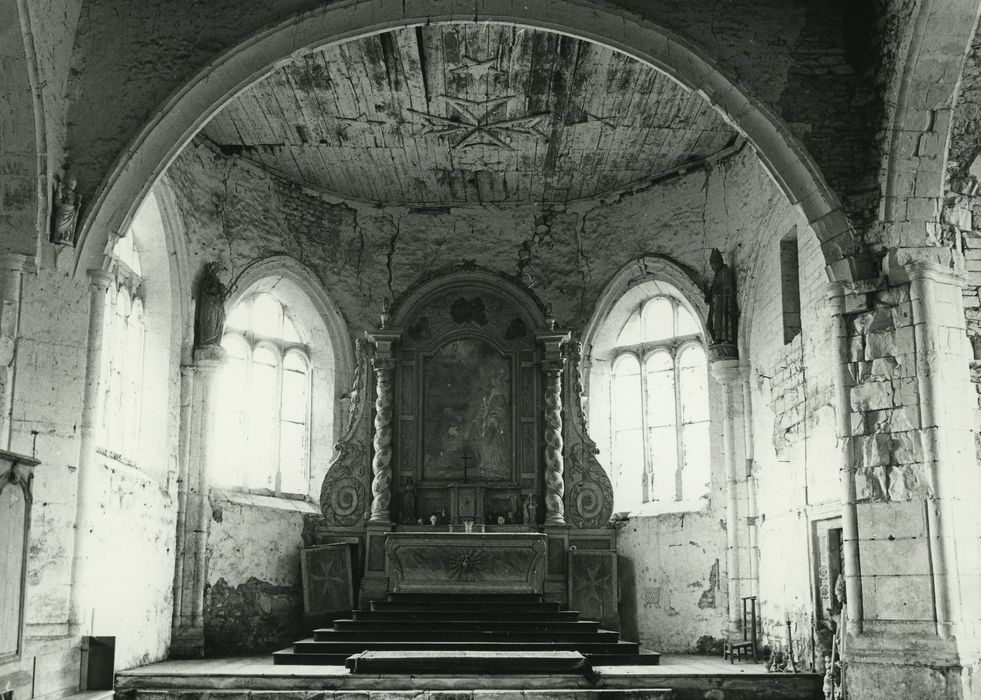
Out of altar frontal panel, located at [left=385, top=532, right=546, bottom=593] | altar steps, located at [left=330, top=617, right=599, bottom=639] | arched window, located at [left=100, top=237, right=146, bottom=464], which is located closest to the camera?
arched window, located at [left=100, top=237, right=146, bottom=464]

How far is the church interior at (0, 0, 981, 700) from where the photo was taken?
7.56 meters

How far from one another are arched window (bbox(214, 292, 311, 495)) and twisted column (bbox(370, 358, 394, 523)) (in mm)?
939

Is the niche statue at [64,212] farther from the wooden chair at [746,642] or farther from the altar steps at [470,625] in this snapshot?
the wooden chair at [746,642]

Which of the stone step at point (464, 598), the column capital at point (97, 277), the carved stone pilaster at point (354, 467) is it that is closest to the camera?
the column capital at point (97, 277)

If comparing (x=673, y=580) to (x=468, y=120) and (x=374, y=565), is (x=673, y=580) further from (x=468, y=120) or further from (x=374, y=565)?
(x=468, y=120)

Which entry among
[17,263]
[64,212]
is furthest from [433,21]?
[17,263]

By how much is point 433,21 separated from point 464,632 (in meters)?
5.28

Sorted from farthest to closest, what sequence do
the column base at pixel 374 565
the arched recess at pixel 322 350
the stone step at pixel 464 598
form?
the arched recess at pixel 322 350 < the column base at pixel 374 565 < the stone step at pixel 464 598

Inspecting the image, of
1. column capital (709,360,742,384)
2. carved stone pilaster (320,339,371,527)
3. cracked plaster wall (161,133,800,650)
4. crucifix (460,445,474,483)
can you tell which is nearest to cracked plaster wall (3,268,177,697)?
cracked plaster wall (161,133,800,650)

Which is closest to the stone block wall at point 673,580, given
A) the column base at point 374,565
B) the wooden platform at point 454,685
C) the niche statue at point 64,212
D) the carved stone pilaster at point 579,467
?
the carved stone pilaster at point 579,467

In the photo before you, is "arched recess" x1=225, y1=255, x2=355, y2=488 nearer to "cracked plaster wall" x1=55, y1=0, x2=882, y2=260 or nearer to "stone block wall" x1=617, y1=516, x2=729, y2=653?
"stone block wall" x1=617, y1=516, x2=729, y2=653

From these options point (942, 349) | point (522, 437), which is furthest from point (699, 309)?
point (942, 349)

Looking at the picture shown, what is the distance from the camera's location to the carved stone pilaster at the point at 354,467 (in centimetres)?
1191

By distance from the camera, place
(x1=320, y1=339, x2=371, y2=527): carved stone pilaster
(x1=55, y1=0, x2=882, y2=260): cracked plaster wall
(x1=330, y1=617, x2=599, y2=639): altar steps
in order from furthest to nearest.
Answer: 1. (x1=320, y1=339, x2=371, y2=527): carved stone pilaster
2. (x1=330, y1=617, x2=599, y2=639): altar steps
3. (x1=55, y1=0, x2=882, y2=260): cracked plaster wall
